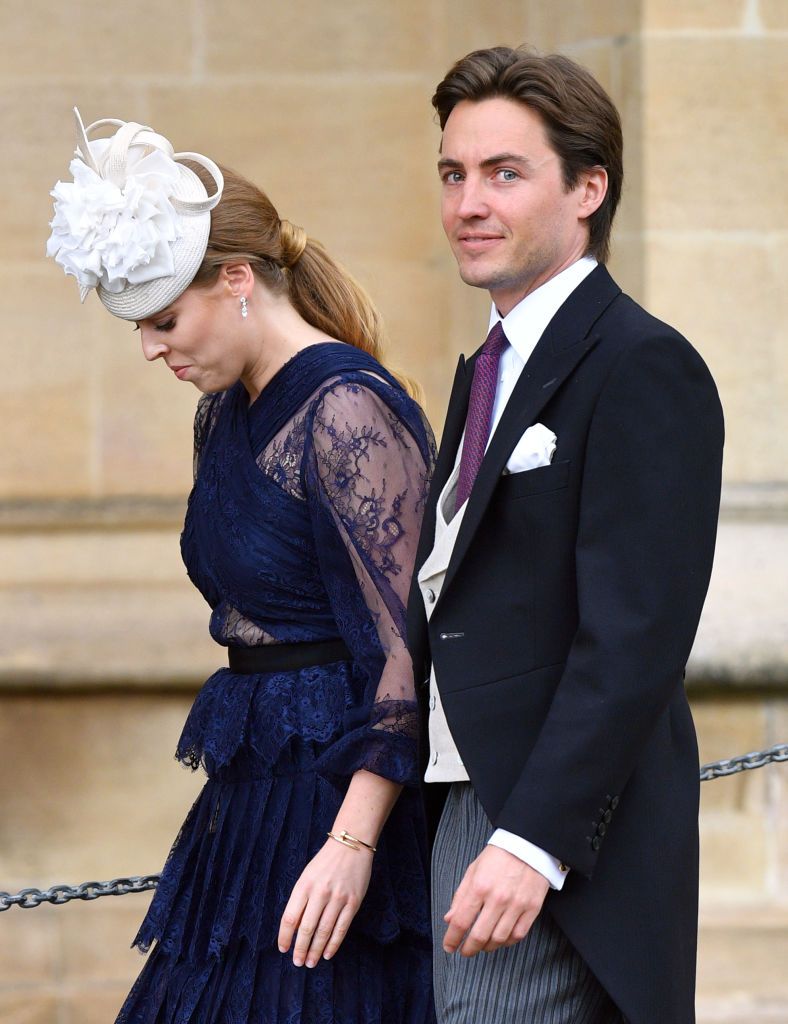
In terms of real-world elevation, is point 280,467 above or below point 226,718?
above

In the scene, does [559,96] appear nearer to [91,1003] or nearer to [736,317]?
[736,317]

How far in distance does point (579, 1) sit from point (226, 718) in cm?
260

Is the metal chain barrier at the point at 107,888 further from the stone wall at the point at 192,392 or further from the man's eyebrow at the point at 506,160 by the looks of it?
the man's eyebrow at the point at 506,160

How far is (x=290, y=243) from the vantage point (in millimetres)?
2607

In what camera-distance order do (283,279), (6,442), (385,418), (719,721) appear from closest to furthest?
(385,418) → (283,279) → (719,721) → (6,442)

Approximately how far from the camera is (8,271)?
4.93 metres

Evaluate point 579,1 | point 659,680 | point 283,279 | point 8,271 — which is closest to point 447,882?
point 659,680

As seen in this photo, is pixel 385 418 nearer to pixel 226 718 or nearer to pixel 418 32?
pixel 226 718

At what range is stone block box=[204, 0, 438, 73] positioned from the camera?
4910 mm

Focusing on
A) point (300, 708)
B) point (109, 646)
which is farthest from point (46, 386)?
point (300, 708)

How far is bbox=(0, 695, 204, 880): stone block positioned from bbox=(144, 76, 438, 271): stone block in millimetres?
1481

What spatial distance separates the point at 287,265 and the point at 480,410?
2.05ft

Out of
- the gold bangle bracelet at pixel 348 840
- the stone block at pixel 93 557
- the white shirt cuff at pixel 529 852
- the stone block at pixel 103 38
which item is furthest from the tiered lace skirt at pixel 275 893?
the stone block at pixel 103 38

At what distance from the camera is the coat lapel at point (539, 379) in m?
1.97
